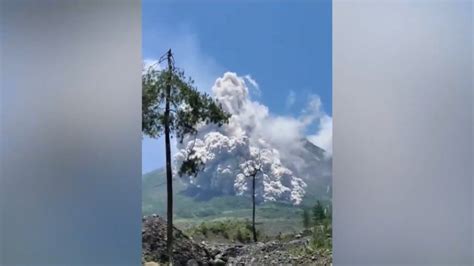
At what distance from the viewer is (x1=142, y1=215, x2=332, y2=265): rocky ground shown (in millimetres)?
2172
